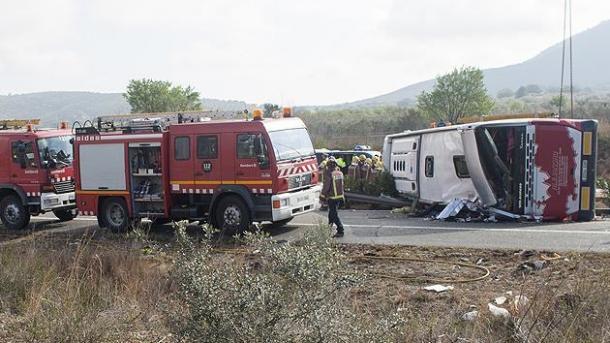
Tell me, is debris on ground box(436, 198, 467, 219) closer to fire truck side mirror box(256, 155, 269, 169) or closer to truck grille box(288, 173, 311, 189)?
truck grille box(288, 173, 311, 189)

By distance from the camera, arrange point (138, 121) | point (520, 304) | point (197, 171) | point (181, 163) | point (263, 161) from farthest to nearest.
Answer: point (138, 121) < point (181, 163) < point (197, 171) < point (263, 161) < point (520, 304)

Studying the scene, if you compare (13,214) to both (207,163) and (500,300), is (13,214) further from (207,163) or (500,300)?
(500,300)

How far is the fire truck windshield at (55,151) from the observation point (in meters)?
14.5

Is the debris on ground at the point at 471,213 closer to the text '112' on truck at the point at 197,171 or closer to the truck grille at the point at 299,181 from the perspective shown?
the text '112' on truck at the point at 197,171

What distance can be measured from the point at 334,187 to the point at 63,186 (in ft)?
22.7

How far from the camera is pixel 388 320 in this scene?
12.7 ft

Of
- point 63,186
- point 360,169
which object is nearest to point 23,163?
point 63,186

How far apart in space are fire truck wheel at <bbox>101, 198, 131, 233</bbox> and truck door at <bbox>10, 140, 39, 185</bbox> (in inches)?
78.2

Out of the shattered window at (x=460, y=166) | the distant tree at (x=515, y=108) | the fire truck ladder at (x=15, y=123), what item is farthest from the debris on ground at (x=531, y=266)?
the distant tree at (x=515, y=108)

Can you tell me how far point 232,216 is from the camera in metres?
12.3

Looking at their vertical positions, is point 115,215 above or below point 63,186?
below

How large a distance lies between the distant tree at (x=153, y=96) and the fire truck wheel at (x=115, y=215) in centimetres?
2871

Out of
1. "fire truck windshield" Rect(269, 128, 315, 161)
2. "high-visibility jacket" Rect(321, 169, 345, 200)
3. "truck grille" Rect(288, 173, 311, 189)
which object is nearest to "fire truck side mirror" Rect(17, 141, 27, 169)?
"fire truck windshield" Rect(269, 128, 315, 161)

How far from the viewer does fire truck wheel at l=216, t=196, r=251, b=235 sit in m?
12.2
